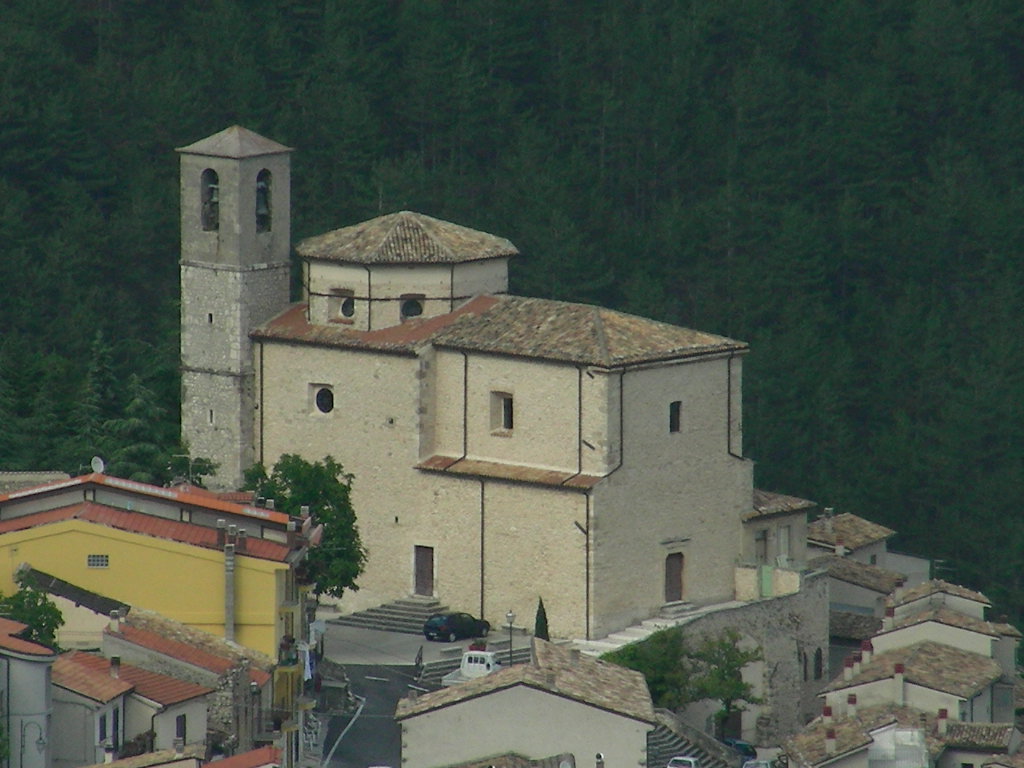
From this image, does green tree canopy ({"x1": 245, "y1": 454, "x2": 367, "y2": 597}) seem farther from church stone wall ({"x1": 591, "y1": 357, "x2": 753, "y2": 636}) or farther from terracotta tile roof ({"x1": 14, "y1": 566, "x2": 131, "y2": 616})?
terracotta tile roof ({"x1": 14, "y1": 566, "x2": 131, "y2": 616})

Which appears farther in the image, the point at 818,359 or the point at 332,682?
the point at 818,359

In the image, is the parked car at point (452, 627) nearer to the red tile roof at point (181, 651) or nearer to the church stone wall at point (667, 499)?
the church stone wall at point (667, 499)

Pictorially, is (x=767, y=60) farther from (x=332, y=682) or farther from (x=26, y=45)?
(x=332, y=682)

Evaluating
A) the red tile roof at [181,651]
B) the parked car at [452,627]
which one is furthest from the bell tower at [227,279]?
the red tile roof at [181,651]

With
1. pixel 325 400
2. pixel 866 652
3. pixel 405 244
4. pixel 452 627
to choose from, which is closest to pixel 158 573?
pixel 452 627

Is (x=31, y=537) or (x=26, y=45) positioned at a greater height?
(x=26, y=45)

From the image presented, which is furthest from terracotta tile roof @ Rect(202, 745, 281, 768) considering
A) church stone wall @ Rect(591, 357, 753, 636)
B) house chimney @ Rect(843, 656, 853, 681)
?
house chimney @ Rect(843, 656, 853, 681)

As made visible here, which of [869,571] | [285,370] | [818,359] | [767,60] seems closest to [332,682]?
[285,370]

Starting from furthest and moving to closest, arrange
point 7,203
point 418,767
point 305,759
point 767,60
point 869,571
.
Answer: point 767,60 < point 7,203 < point 869,571 < point 305,759 < point 418,767
